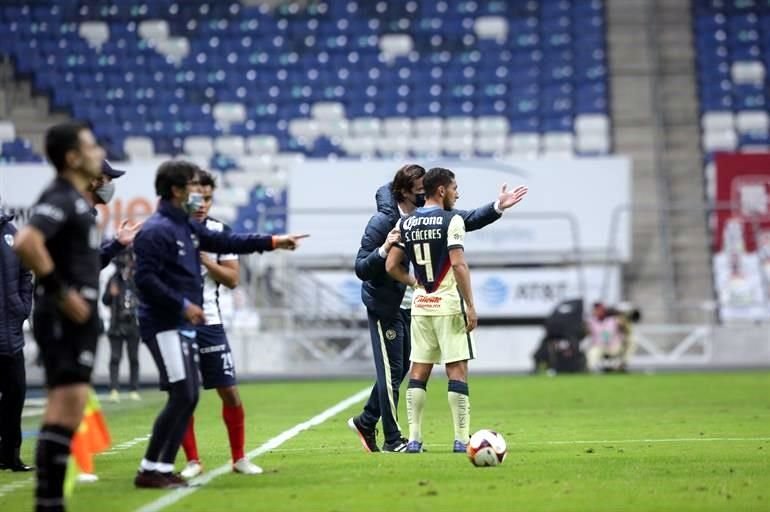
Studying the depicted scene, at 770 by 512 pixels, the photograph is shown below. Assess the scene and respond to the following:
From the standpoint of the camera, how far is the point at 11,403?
9.82 m

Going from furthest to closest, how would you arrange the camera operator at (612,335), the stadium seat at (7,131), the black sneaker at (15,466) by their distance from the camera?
the stadium seat at (7,131) < the camera operator at (612,335) < the black sneaker at (15,466)

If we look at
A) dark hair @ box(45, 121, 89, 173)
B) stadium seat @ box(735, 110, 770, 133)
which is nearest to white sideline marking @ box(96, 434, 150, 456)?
Result: dark hair @ box(45, 121, 89, 173)

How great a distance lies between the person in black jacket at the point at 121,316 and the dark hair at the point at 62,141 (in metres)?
12.3

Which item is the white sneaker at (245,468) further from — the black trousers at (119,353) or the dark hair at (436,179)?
the black trousers at (119,353)

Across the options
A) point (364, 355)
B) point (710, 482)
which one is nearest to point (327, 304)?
point (364, 355)

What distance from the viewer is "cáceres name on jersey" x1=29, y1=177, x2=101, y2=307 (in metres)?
6.39

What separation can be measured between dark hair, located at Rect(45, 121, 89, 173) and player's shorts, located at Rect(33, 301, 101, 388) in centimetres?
74

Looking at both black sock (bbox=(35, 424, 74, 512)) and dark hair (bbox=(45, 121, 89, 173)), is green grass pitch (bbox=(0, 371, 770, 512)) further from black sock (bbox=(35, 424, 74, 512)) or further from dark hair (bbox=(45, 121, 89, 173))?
dark hair (bbox=(45, 121, 89, 173))

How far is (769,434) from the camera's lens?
37.4ft

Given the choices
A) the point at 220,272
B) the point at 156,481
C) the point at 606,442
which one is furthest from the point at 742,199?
the point at 156,481

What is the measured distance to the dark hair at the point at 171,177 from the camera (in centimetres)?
791

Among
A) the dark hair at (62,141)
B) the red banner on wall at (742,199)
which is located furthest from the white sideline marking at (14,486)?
the red banner on wall at (742,199)

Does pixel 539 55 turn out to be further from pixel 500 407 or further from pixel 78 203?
pixel 78 203

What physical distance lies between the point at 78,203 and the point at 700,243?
77.2ft
